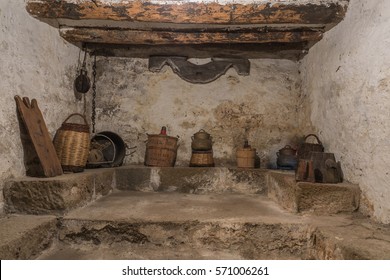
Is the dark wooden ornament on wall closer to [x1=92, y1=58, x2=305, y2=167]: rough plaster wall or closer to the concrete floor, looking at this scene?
[x1=92, y1=58, x2=305, y2=167]: rough plaster wall

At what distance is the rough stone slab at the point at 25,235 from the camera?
1.85 m

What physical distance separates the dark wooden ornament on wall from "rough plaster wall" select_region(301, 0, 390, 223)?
1399 mm

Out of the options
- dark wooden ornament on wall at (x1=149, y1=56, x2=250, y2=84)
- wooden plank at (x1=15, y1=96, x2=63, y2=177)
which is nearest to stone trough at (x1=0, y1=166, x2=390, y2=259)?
wooden plank at (x1=15, y1=96, x2=63, y2=177)

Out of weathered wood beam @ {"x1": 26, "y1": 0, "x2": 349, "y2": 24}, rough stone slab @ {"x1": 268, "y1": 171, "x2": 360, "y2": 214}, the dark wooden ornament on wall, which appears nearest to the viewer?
rough stone slab @ {"x1": 268, "y1": 171, "x2": 360, "y2": 214}

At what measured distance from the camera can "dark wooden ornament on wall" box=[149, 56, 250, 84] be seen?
461 cm

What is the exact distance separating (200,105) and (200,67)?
632 millimetres

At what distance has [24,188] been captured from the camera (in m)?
2.52

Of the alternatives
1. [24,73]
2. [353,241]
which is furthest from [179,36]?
[353,241]

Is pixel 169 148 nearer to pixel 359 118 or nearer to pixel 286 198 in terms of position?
pixel 286 198

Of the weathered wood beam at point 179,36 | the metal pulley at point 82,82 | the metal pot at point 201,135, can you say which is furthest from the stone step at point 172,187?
the weathered wood beam at point 179,36

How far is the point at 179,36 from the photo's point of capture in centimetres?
367

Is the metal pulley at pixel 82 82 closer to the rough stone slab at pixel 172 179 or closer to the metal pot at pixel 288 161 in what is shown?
the rough stone slab at pixel 172 179

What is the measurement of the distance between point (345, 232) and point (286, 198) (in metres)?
0.87

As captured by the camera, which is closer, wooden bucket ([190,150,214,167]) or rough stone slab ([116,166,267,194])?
rough stone slab ([116,166,267,194])
